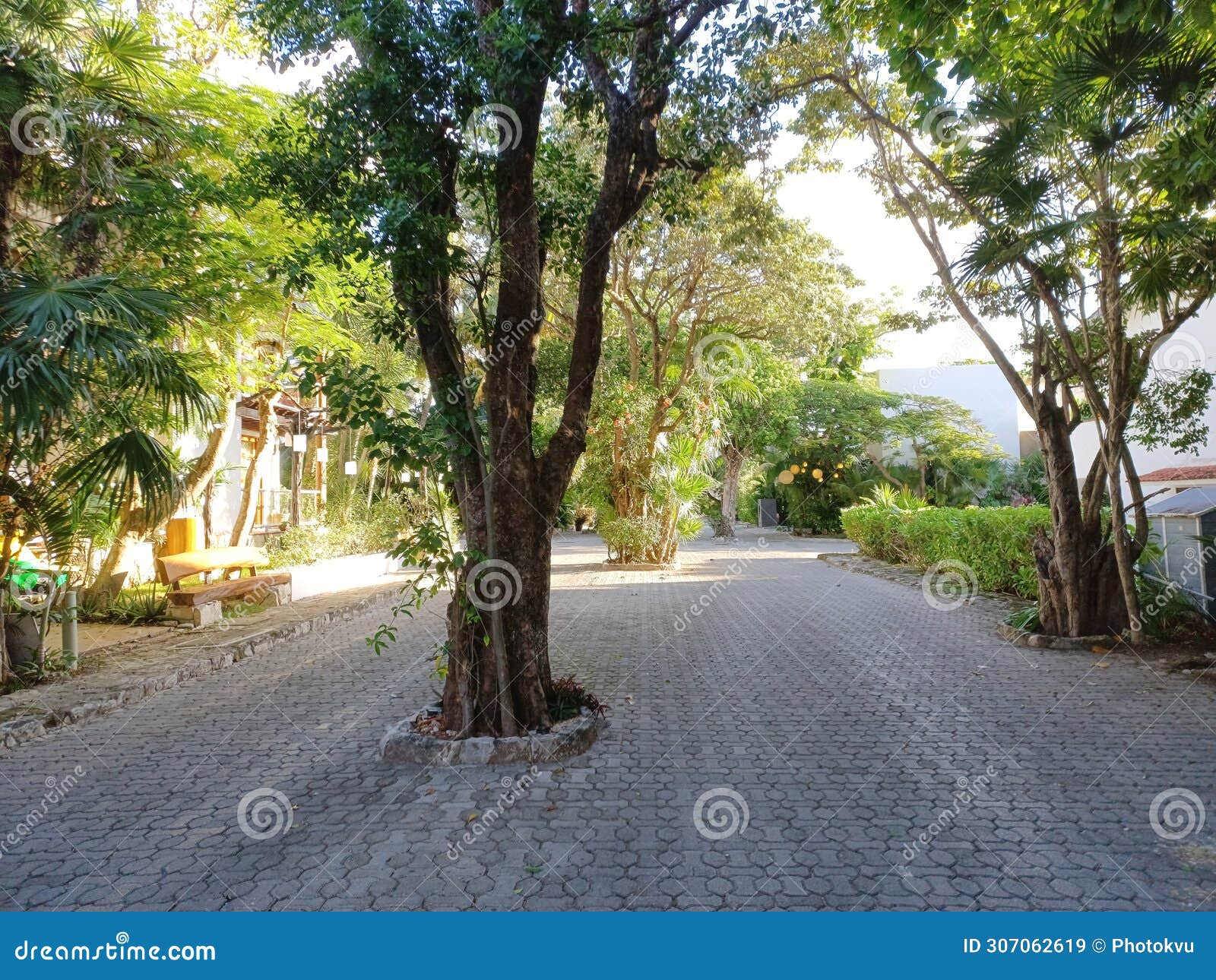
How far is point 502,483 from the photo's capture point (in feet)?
16.6

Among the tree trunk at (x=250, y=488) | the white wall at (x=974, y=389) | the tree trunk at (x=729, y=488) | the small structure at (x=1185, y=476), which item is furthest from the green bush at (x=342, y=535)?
the white wall at (x=974, y=389)

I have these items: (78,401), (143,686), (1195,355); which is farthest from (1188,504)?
(78,401)

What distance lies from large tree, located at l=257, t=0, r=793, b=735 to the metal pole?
4.27m

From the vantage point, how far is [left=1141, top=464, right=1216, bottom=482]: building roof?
13.2m

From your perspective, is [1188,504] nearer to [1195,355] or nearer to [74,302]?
[1195,355]

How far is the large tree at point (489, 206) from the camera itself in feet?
15.6

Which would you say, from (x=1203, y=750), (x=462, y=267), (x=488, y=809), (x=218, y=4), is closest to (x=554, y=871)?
(x=488, y=809)

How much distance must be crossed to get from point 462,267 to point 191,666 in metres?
5.08

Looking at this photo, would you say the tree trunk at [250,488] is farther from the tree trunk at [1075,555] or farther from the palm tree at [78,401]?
the tree trunk at [1075,555]

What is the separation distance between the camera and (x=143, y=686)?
6.86 m

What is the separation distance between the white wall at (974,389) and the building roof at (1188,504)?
88.0ft

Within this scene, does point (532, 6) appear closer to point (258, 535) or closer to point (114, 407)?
point (114, 407)

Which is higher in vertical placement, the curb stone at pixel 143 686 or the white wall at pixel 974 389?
the white wall at pixel 974 389

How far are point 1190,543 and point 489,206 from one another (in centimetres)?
795
